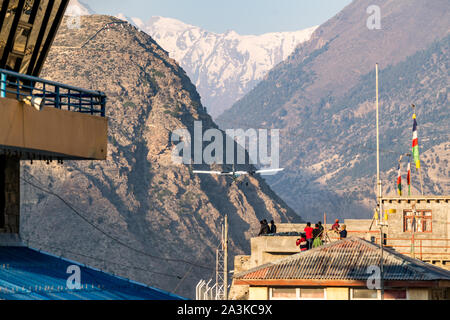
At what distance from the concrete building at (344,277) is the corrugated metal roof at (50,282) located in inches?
151

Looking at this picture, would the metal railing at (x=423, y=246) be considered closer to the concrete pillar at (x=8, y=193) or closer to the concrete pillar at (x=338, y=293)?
the concrete pillar at (x=338, y=293)

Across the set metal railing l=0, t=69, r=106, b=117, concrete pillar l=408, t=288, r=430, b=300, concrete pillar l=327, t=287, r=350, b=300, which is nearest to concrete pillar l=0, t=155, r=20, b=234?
metal railing l=0, t=69, r=106, b=117

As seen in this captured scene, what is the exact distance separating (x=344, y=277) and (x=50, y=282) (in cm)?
1113

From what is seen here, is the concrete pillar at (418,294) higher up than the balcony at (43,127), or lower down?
lower down

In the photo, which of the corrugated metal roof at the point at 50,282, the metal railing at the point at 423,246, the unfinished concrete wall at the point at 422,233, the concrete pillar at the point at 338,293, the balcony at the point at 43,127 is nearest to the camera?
the corrugated metal roof at the point at 50,282

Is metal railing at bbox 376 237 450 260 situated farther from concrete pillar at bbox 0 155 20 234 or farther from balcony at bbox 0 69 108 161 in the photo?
balcony at bbox 0 69 108 161

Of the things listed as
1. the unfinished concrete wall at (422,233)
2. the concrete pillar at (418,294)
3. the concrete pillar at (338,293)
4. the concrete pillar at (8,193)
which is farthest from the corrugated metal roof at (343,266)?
the unfinished concrete wall at (422,233)

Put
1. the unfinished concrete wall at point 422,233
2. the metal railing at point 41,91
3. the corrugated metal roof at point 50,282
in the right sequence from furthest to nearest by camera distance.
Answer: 1. the unfinished concrete wall at point 422,233
2. the metal railing at point 41,91
3. the corrugated metal roof at point 50,282

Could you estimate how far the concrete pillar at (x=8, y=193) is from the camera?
36.6 metres

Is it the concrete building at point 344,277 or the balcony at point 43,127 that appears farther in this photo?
the concrete building at point 344,277

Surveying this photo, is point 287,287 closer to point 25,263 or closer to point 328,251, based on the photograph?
point 328,251

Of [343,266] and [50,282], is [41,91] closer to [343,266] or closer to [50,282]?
[50,282]

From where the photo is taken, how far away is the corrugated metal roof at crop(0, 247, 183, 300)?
99.4 feet
